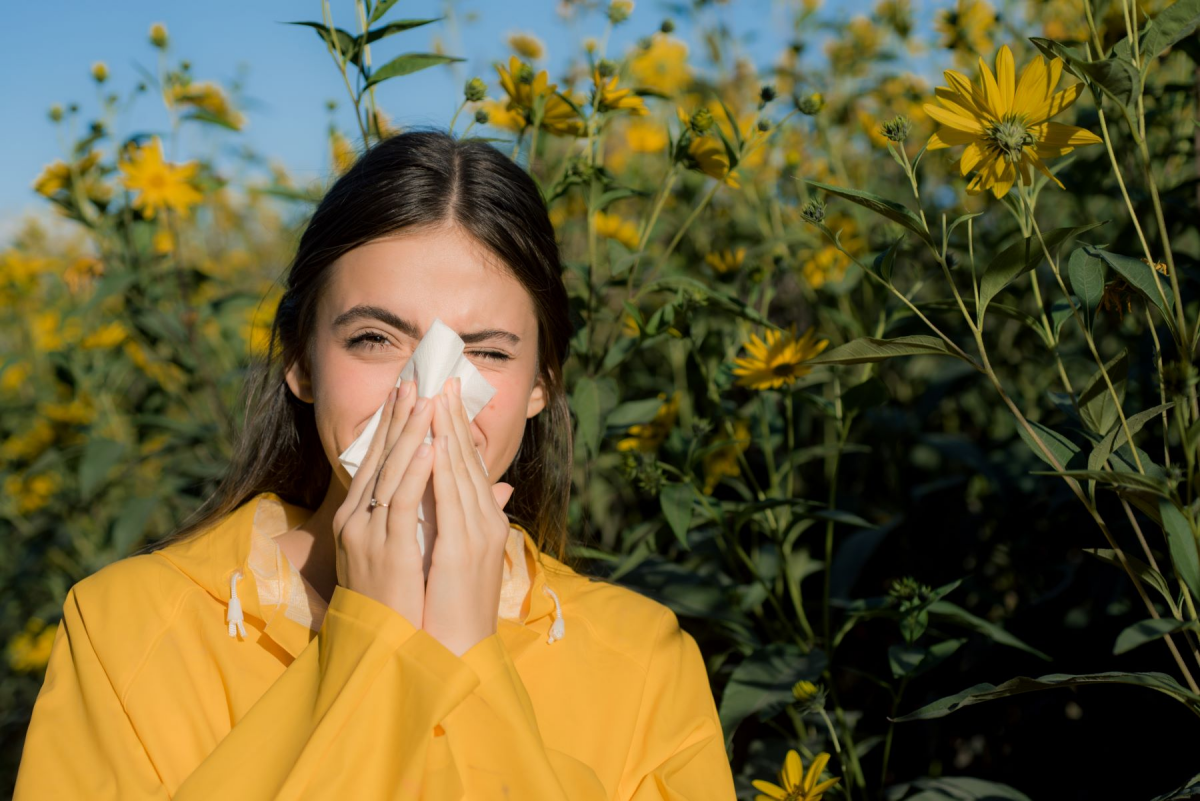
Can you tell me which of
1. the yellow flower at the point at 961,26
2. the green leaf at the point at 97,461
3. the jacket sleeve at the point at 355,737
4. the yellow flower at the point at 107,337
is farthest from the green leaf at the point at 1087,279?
the yellow flower at the point at 107,337

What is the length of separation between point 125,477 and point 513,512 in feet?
4.57

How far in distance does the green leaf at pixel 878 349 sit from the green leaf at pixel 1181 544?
0.74ft

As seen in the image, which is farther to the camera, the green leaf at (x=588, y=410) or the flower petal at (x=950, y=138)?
the green leaf at (x=588, y=410)

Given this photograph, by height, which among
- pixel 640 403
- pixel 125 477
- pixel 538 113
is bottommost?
pixel 125 477

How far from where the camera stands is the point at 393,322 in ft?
3.70

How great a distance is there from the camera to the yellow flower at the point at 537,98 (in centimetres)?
144

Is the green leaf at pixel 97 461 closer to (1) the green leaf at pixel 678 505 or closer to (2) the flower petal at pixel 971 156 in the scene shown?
(1) the green leaf at pixel 678 505

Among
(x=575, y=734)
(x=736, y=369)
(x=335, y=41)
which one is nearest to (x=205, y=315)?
(x=335, y=41)

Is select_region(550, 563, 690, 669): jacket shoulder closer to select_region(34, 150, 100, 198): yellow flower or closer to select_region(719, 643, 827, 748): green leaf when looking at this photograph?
select_region(719, 643, 827, 748): green leaf

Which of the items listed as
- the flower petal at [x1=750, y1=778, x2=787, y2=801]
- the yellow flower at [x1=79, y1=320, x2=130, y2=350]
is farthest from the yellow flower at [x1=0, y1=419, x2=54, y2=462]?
the flower petal at [x1=750, y1=778, x2=787, y2=801]

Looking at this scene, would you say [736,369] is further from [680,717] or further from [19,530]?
[19,530]

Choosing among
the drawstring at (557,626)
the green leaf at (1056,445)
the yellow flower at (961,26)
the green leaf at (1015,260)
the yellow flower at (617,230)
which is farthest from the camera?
the yellow flower at (617,230)

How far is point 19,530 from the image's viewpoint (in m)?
2.63

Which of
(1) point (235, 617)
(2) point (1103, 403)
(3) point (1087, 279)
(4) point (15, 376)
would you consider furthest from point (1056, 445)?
(4) point (15, 376)
